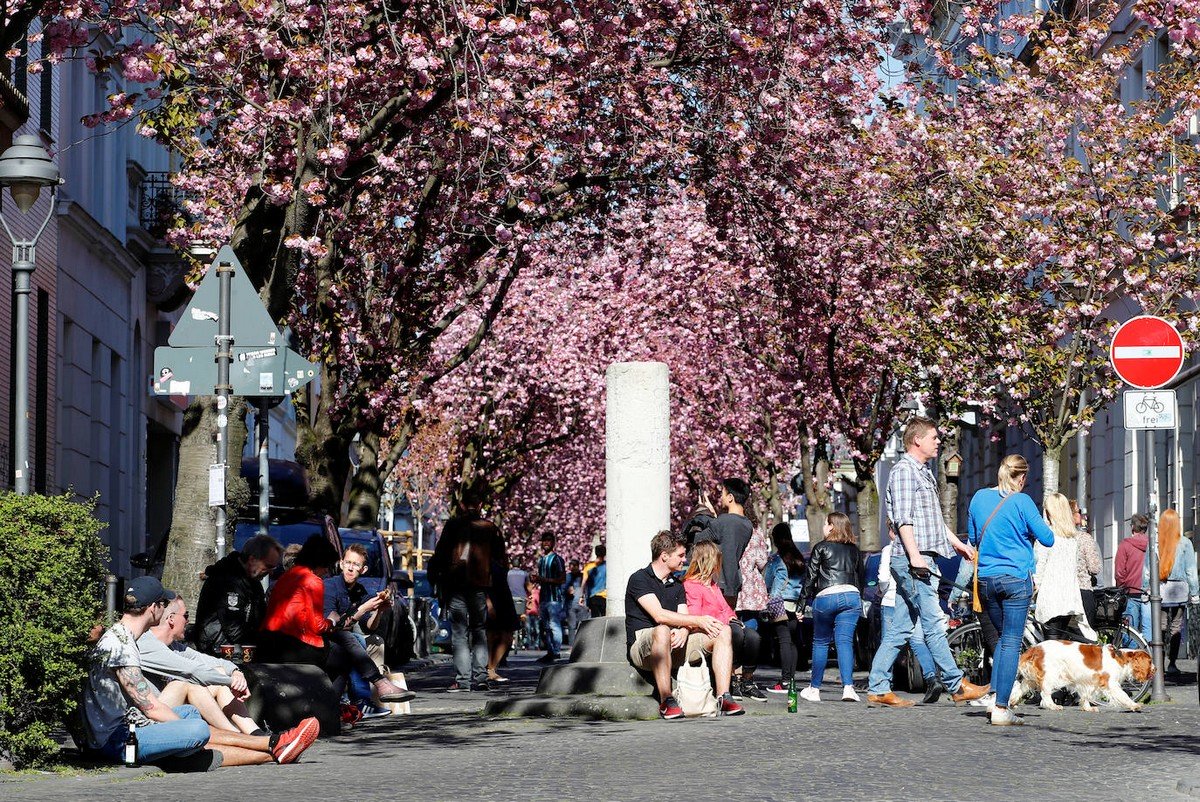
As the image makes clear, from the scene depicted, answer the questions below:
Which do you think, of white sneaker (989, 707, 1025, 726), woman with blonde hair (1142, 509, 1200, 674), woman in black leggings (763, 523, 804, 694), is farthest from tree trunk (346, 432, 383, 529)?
white sneaker (989, 707, 1025, 726)

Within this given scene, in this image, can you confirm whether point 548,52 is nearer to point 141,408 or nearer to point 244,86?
point 244,86

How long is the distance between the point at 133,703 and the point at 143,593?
60 centimetres

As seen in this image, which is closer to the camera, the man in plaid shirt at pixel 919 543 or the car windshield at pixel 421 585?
the man in plaid shirt at pixel 919 543

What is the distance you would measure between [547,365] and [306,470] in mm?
22845

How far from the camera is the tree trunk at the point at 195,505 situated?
52.5 feet

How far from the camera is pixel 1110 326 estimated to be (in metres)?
28.6

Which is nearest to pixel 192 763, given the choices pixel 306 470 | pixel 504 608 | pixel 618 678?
pixel 618 678

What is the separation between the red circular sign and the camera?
18.8 meters

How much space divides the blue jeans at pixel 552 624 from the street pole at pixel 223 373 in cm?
1660

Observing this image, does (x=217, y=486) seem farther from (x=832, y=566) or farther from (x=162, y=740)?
(x=832, y=566)

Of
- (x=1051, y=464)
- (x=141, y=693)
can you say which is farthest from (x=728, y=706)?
(x=1051, y=464)

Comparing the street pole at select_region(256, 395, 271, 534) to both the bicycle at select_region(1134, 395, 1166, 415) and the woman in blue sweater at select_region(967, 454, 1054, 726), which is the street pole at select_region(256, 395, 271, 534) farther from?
the bicycle at select_region(1134, 395, 1166, 415)

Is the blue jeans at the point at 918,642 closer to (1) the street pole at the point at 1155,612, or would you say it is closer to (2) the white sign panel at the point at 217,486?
(1) the street pole at the point at 1155,612

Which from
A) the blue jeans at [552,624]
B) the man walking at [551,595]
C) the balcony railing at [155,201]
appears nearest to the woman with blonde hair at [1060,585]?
the blue jeans at [552,624]
